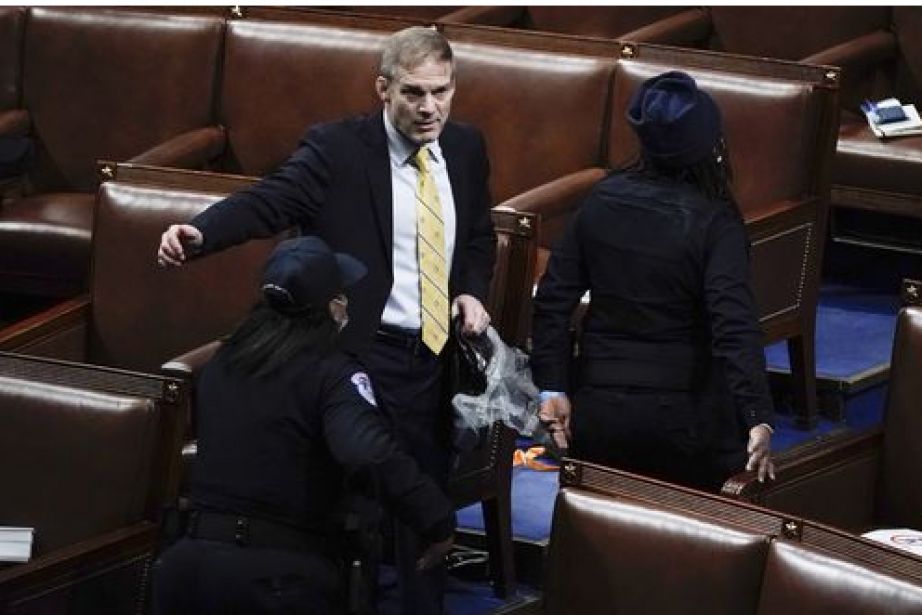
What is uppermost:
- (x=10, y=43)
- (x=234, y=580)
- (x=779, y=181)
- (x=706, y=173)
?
(x=706, y=173)

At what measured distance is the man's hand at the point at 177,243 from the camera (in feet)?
9.50

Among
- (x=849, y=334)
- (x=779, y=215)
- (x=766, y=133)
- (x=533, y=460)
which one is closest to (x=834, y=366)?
(x=849, y=334)

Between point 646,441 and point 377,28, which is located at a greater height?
point 377,28

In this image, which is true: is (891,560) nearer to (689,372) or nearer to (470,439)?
(689,372)

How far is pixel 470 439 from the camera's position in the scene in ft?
10.6

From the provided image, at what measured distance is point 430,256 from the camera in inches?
122

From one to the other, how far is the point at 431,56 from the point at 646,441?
61 cm

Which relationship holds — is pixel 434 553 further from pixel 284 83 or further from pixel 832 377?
pixel 284 83

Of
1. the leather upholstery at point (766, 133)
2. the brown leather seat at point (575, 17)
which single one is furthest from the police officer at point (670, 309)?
the brown leather seat at point (575, 17)

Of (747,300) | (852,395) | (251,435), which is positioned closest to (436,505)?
(251,435)

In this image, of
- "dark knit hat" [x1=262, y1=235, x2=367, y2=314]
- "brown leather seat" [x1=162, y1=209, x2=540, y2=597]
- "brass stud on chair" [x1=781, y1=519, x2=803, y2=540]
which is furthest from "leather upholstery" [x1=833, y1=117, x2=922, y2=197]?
"brass stud on chair" [x1=781, y1=519, x2=803, y2=540]

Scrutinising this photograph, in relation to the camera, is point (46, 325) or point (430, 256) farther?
point (46, 325)

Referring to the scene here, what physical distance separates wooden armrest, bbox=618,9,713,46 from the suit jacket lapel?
1.60 m

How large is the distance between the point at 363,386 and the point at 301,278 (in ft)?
0.53
